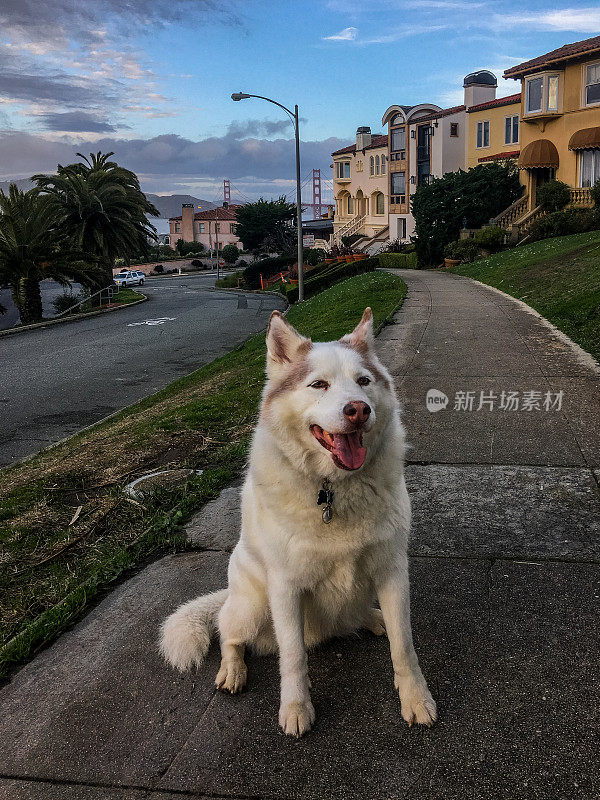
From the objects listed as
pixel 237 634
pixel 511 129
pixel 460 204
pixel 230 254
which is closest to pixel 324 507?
pixel 237 634

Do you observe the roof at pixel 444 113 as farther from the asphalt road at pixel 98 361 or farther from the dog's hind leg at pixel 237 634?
the dog's hind leg at pixel 237 634

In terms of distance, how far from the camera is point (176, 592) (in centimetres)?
436

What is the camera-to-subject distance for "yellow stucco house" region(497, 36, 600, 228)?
34312 mm

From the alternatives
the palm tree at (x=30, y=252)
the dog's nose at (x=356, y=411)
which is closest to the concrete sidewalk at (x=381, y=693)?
the dog's nose at (x=356, y=411)

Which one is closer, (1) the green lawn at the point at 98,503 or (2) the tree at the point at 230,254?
(1) the green lawn at the point at 98,503

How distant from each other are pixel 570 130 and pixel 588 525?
36.4 meters

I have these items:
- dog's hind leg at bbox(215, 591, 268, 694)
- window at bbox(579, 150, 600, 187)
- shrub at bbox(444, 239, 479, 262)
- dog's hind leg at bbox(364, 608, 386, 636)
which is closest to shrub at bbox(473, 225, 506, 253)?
shrub at bbox(444, 239, 479, 262)

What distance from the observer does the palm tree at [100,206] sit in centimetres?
3825

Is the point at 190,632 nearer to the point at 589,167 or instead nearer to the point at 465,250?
the point at 465,250

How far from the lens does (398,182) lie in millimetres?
58938

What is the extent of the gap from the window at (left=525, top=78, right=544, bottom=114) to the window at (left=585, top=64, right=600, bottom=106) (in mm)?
2317

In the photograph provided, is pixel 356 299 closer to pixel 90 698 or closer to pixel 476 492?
pixel 476 492

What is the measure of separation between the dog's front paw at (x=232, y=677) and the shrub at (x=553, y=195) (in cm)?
3502

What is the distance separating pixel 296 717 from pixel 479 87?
53663 mm
